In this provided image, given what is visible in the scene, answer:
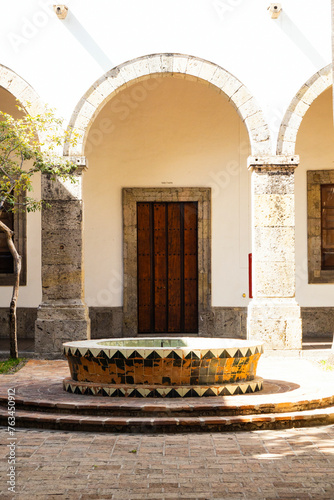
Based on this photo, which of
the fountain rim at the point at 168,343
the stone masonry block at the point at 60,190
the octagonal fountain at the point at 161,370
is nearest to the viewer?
the octagonal fountain at the point at 161,370

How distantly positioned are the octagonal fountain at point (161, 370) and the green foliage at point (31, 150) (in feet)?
10.1

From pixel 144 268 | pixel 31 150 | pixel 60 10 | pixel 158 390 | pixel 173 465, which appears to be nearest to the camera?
pixel 173 465

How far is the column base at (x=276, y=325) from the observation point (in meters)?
9.76

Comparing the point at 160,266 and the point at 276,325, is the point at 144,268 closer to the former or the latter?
the point at 160,266

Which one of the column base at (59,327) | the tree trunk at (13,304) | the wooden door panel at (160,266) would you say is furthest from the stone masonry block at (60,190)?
the wooden door panel at (160,266)

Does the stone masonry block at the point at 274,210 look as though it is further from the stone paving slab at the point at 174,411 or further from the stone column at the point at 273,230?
the stone paving slab at the point at 174,411

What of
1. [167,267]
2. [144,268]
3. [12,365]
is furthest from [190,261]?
[12,365]

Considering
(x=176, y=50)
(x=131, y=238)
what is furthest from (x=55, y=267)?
(x=176, y=50)

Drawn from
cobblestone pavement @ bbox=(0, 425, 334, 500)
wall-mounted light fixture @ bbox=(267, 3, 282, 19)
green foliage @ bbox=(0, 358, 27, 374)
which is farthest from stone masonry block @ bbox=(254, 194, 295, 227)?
cobblestone pavement @ bbox=(0, 425, 334, 500)

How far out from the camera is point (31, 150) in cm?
927

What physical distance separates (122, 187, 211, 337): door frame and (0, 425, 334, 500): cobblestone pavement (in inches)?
255

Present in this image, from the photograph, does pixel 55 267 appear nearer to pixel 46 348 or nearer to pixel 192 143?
pixel 46 348

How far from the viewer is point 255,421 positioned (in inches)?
231

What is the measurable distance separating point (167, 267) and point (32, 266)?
7.56ft
